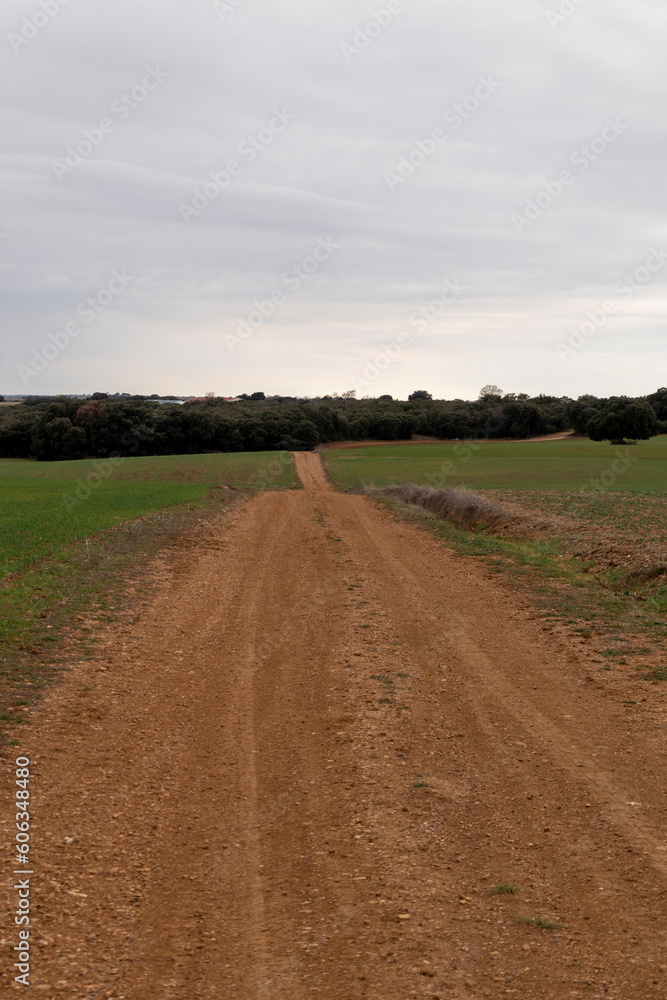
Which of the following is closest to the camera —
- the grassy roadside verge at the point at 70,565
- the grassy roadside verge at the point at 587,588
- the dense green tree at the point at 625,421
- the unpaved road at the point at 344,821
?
the unpaved road at the point at 344,821

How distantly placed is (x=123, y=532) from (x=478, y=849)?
19033 millimetres

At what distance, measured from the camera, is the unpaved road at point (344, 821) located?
4281 millimetres

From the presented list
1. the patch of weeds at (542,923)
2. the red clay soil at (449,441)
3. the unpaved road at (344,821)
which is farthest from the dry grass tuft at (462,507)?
the red clay soil at (449,441)

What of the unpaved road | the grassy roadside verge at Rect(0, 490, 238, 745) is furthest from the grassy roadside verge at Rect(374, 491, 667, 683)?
the grassy roadside verge at Rect(0, 490, 238, 745)

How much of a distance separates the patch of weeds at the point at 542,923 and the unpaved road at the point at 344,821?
4cm

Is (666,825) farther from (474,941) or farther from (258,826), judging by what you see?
(258,826)

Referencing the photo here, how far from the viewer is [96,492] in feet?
140

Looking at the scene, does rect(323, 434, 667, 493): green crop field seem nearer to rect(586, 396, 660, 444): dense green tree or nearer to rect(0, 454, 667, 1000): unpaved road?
rect(586, 396, 660, 444): dense green tree

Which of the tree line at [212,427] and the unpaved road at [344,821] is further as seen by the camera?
the tree line at [212,427]

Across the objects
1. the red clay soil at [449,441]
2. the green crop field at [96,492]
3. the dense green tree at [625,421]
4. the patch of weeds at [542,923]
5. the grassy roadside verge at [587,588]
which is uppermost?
the dense green tree at [625,421]

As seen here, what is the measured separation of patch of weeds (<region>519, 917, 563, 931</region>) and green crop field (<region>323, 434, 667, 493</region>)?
44.4 metres

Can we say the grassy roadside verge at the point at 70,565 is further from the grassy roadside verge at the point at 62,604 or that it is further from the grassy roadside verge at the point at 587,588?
the grassy roadside verge at the point at 587,588

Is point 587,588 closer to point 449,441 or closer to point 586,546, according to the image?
point 586,546

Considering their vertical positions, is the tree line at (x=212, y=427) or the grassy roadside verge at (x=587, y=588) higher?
the tree line at (x=212, y=427)
